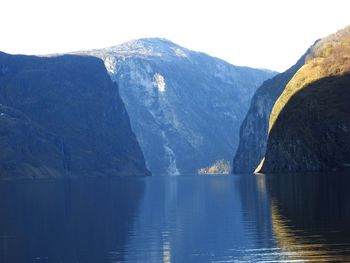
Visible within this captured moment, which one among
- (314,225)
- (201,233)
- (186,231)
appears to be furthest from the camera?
(186,231)

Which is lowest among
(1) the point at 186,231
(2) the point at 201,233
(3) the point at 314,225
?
(2) the point at 201,233

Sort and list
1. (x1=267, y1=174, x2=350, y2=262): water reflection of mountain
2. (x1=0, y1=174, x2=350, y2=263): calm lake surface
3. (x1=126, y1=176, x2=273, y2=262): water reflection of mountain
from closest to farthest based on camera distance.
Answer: (x1=267, y1=174, x2=350, y2=262): water reflection of mountain
(x1=0, y1=174, x2=350, y2=263): calm lake surface
(x1=126, y1=176, x2=273, y2=262): water reflection of mountain

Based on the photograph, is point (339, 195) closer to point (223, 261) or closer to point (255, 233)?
point (255, 233)

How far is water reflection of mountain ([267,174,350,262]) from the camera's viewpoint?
8436 centimetres

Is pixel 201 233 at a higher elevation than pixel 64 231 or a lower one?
lower

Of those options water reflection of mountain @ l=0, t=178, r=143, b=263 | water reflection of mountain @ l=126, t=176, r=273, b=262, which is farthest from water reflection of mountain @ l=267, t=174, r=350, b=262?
water reflection of mountain @ l=0, t=178, r=143, b=263

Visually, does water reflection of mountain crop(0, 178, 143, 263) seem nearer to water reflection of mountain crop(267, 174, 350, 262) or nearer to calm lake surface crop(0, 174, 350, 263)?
calm lake surface crop(0, 174, 350, 263)

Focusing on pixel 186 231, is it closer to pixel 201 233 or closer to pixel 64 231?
pixel 201 233

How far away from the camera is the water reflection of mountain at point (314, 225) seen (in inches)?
3321

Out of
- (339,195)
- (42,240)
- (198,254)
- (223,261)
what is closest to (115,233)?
(42,240)

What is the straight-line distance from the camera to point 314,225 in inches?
4284

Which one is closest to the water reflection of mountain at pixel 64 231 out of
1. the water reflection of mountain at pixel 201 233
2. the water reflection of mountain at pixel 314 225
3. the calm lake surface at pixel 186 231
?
the calm lake surface at pixel 186 231

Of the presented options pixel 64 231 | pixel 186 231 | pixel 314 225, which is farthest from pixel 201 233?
pixel 64 231

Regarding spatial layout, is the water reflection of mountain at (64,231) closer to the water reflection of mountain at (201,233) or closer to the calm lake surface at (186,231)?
the calm lake surface at (186,231)
